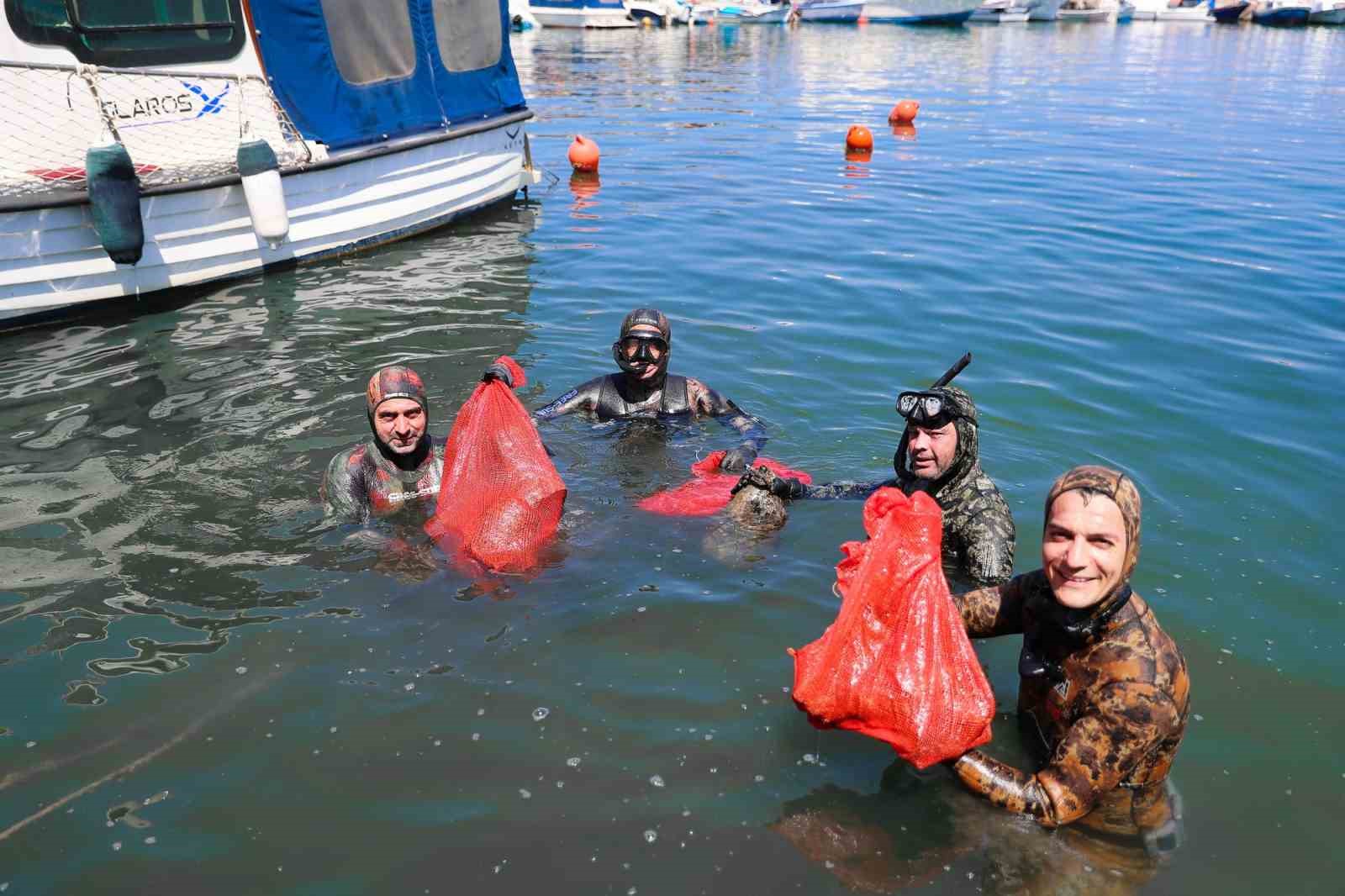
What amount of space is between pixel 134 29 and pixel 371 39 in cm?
262

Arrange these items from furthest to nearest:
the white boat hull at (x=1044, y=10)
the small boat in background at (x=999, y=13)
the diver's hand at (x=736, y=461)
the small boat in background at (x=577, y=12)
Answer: the white boat hull at (x=1044, y=10) < the small boat in background at (x=999, y=13) < the small boat in background at (x=577, y=12) < the diver's hand at (x=736, y=461)

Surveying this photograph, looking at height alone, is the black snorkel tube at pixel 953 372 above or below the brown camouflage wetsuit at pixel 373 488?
above

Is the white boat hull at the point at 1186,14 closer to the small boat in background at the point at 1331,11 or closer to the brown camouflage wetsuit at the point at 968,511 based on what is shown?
the small boat in background at the point at 1331,11

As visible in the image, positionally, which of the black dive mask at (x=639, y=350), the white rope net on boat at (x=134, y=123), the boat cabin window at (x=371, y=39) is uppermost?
the boat cabin window at (x=371, y=39)

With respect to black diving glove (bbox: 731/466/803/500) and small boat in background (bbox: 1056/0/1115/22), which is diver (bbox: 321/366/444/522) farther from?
small boat in background (bbox: 1056/0/1115/22)

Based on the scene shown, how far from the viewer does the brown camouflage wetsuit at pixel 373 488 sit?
580 centimetres

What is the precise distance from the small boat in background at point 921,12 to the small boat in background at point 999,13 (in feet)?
2.87

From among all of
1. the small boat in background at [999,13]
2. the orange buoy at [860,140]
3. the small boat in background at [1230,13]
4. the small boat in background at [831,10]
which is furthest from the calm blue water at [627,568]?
the small boat in background at [1230,13]

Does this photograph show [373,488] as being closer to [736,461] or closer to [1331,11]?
[736,461]

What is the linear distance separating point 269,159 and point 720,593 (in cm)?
723

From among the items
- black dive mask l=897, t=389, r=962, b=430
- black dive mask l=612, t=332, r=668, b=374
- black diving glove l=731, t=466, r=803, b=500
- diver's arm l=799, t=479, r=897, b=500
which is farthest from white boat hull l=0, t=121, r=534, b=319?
black dive mask l=897, t=389, r=962, b=430

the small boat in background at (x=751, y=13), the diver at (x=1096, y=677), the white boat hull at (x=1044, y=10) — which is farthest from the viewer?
the white boat hull at (x=1044, y=10)

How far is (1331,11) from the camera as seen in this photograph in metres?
53.6

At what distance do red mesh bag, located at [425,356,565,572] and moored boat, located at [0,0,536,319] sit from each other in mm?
5575
